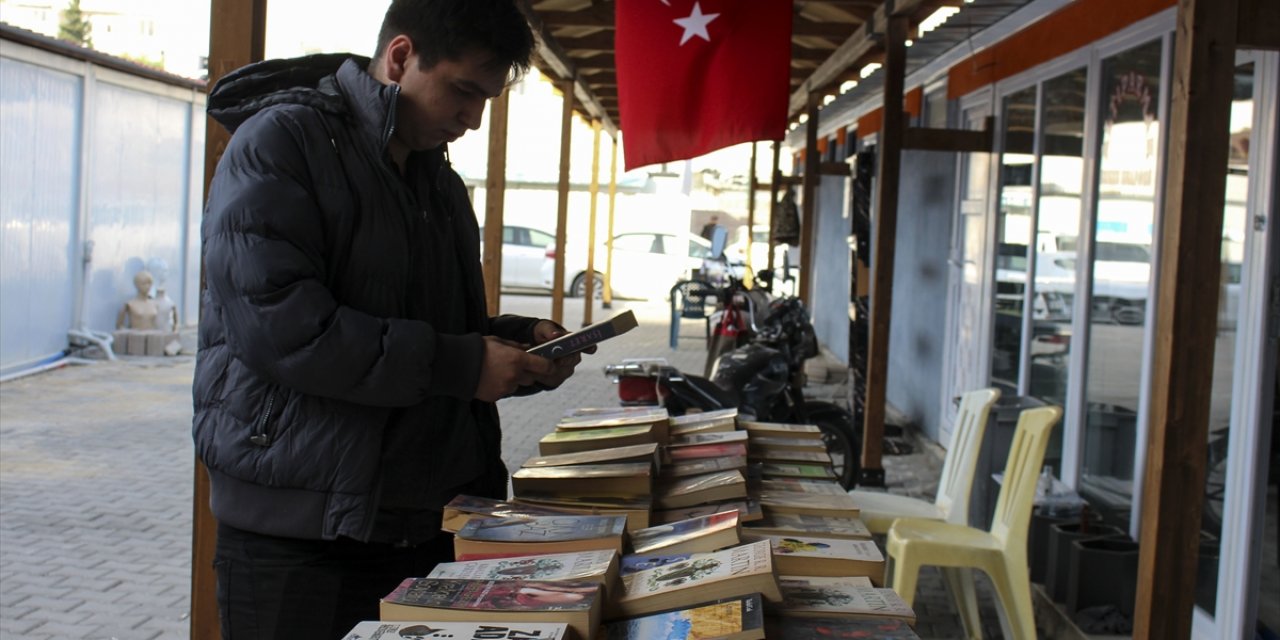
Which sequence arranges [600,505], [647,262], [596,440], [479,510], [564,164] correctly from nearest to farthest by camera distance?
[479,510]
[600,505]
[596,440]
[564,164]
[647,262]

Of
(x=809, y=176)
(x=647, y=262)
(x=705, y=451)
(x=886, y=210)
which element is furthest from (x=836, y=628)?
(x=647, y=262)

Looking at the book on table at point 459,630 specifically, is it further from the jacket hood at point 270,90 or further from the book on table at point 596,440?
the book on table at point 596,440

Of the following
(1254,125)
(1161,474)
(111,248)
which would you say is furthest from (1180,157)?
(111,248)

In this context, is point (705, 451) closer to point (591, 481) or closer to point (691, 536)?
point (591, 481)

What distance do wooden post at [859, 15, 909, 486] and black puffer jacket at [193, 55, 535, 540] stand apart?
4.57m

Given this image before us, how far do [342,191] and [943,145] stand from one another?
221 inches

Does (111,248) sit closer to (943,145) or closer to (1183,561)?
(943,145)

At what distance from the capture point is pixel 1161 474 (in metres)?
2.91

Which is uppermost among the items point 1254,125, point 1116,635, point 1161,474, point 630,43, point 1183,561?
point 630,43

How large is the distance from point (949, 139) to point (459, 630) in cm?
606

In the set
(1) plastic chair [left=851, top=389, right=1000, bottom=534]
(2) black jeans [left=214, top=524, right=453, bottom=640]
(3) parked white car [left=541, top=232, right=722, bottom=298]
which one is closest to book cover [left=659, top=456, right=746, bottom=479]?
(2) black jeans [left=214, top=524, right=453, bottom=640]

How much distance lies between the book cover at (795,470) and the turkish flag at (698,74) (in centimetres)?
263

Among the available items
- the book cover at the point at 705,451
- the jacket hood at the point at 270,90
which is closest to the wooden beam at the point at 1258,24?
the book cover at the point at 705,451

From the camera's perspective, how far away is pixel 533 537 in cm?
209
